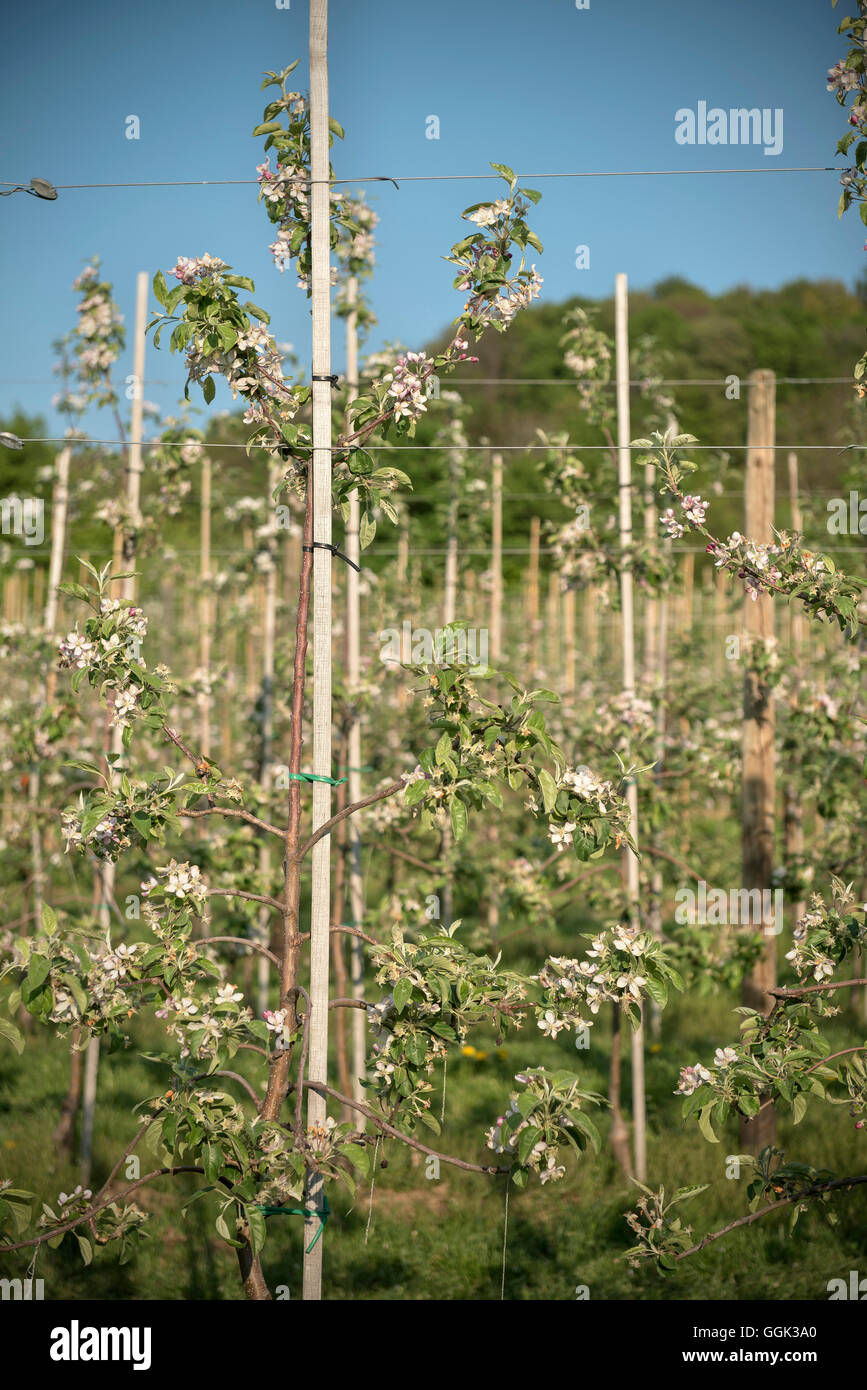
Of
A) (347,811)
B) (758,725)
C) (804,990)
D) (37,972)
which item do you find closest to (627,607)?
(758,725)

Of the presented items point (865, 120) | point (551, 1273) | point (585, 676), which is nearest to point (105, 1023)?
point (551, 1273)

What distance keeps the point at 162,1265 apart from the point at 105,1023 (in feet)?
8.16

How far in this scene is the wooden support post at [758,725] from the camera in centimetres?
579

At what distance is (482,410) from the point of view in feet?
108

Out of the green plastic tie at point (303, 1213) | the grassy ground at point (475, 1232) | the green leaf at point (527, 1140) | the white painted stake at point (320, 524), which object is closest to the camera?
the green leaf at point (527, 1140)

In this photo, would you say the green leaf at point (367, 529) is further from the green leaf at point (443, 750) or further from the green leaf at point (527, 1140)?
the green leaf at point (527, 1140)

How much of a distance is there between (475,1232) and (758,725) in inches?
116

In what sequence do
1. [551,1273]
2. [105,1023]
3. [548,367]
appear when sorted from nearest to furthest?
[105,1023]
[551,1273]
[548,367]

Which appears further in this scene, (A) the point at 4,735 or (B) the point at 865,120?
(A) the point at 4,735

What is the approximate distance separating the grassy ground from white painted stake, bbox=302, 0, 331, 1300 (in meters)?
1.96

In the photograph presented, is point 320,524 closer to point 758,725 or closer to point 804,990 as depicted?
point 804,990

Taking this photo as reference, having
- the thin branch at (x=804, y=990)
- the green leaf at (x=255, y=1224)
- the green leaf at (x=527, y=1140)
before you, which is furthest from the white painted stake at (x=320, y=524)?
the thin branch at (x=804, y=990)

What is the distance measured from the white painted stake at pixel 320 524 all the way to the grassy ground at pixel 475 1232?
196cm
